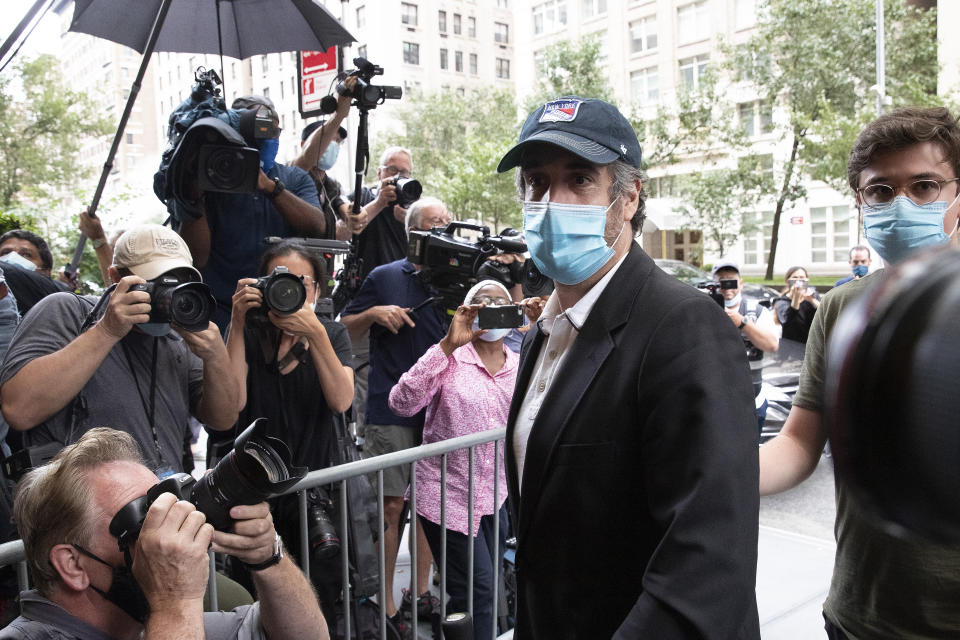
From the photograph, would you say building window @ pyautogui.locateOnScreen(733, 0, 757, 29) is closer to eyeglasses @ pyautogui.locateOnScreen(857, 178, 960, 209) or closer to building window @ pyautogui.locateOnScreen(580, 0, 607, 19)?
building window @ pyautogui.locateOnScreen(580, 0, 607, 19)

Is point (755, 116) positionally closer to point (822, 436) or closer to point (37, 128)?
point (37, 128)

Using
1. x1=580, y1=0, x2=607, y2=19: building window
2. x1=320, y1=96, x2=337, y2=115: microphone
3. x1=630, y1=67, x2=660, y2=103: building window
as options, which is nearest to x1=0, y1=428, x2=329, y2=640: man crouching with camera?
x1=320, y1=96, x2=337, y2=115: microphone

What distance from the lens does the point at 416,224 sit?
14.9 ft

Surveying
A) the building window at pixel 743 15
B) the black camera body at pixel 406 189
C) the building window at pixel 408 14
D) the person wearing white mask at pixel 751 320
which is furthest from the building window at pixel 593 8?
the black camera body at pixel 406 189

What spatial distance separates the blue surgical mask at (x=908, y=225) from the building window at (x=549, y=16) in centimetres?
4666

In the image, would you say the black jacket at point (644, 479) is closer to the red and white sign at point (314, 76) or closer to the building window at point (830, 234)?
the red and white sign at point (314, 76)

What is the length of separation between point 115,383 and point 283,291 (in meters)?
0.68

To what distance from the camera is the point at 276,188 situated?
149 inches

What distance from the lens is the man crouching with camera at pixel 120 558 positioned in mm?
1709

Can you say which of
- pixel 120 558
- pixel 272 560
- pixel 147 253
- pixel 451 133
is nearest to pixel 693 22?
pixel 451 133

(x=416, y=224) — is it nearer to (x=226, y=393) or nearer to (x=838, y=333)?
(x=226, y=393)

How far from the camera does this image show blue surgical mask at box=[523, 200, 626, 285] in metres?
1.89

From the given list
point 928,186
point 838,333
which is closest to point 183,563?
point 838,333

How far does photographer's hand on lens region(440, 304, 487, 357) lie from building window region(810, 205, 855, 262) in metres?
36.8
